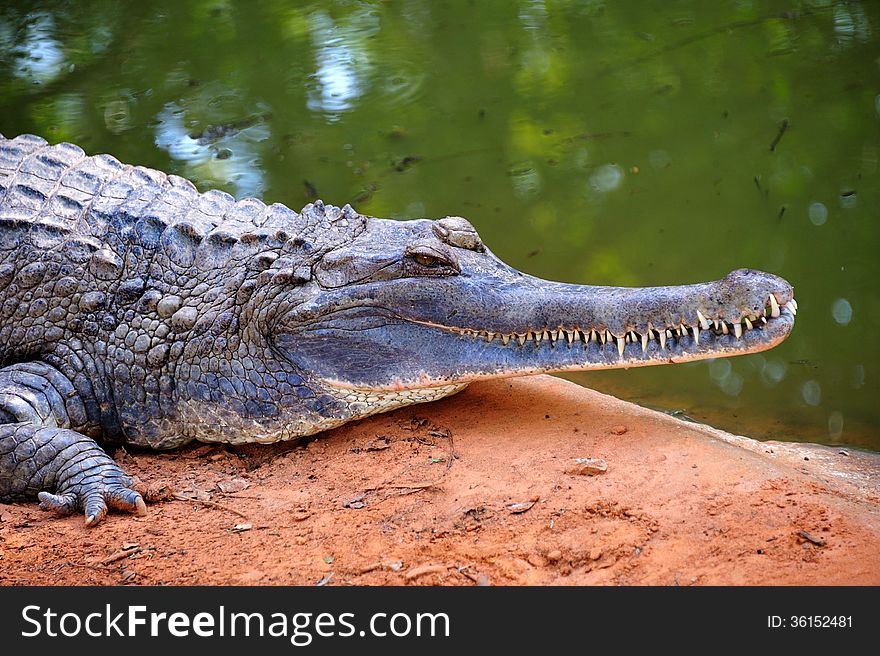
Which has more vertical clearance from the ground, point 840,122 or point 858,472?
point 840,122

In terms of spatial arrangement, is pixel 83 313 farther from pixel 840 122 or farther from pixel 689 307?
pixel 840 122

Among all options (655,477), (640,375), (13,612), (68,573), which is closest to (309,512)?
(68,573)

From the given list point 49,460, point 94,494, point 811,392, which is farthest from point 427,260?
point 811,392

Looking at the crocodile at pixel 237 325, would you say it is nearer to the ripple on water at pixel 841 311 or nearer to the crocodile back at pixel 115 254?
the crocodile back at pixel 115 254

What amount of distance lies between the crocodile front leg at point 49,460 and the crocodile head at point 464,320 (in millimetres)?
872

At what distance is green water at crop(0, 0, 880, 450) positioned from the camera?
5.52m

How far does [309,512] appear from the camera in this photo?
281 cm

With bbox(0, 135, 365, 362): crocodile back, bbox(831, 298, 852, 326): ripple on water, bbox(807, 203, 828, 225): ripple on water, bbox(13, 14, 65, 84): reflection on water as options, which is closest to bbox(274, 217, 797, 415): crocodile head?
bbox(0, 135, 365, 362): crocodile back

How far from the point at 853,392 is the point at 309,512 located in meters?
3.66

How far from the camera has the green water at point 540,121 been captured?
5.52 meters

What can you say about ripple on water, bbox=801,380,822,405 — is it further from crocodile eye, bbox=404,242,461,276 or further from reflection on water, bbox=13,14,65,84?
reflection on water, bbox=13,14,65,84

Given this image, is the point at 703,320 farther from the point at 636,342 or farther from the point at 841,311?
the point at 841,311

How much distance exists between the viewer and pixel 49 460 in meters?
3.08

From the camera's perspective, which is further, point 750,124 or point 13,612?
point 750,124
